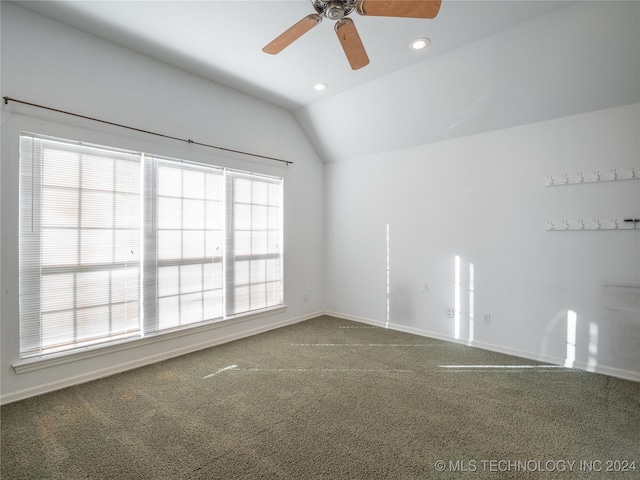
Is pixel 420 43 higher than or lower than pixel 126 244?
higher

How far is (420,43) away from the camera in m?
2.84

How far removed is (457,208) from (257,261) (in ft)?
8.51

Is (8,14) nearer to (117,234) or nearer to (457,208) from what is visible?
(117,234)

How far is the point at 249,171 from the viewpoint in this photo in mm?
3982

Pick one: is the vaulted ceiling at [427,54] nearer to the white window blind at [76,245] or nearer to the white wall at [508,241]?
the white wall at [508,241]

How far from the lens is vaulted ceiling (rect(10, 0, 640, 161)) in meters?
2.44

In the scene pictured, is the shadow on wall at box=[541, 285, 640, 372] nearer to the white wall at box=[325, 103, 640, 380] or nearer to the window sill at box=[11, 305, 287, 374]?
the white wall at box=[325, 103, 640, 380]

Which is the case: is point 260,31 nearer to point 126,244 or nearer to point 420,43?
point 420,43

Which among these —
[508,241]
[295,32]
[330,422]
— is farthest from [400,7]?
[508,241]

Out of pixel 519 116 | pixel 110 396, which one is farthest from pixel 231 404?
pixel 519 116

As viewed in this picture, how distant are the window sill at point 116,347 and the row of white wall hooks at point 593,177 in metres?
3.62

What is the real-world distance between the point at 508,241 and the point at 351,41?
2.67 meters

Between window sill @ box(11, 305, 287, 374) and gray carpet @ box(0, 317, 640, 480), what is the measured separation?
0.80ft

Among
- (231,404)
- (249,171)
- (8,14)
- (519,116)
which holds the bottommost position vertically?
(231,404)
